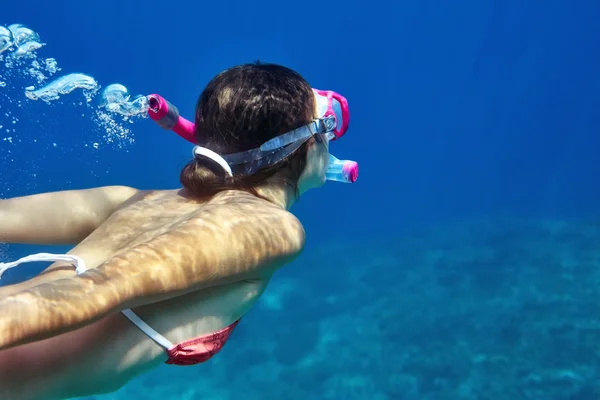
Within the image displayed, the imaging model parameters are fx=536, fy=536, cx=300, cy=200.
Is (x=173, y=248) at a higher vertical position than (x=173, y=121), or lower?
lower

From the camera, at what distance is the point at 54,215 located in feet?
6.70

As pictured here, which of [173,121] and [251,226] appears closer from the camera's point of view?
[251,226]

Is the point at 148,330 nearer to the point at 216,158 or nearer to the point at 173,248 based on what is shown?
the point at 173,248

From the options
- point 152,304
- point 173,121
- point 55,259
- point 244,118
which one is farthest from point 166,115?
point 152,304

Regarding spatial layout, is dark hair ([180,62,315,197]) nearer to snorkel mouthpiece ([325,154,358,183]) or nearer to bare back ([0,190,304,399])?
bare back ([0,190,304,399])

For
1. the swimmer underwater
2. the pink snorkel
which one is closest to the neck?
the swimmer underwater

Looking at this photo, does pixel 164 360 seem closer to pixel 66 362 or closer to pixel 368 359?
pixel 66 362

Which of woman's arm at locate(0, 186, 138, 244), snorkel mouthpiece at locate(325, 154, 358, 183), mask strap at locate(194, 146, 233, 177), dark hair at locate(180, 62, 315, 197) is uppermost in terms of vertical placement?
snorkel mouthpiece at locate(325, 154, 358, 183)

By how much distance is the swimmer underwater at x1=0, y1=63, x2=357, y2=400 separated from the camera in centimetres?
120

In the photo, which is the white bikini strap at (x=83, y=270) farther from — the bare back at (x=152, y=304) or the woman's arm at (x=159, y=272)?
the woman's arm at (x=159, y=272)

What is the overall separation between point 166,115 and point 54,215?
0.57 meters

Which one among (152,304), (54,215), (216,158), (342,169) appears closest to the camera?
(152,304)

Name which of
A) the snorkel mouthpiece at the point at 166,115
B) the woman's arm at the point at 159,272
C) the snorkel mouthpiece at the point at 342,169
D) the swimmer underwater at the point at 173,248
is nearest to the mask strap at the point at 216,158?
the swimmer underwater at the point at 173,248

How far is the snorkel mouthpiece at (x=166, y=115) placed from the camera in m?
2.03
